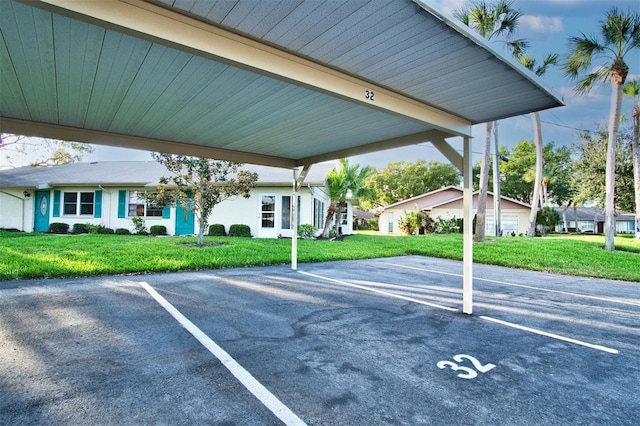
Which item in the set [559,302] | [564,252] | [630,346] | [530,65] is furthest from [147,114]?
[530,65]

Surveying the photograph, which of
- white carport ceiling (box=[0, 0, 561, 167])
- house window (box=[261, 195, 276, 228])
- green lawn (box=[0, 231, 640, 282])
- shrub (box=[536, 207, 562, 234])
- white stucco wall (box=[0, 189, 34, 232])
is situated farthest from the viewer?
shrub (box=[536, 207, 562, 234])

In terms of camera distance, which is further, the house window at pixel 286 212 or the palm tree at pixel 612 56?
the house window at pixel 286 212

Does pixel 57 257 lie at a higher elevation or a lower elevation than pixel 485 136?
lower

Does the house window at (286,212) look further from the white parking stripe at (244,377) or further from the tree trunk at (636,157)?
Result: the tree trunk at (636,157)

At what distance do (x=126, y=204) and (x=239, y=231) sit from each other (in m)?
6.31

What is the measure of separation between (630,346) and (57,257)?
11.1 metres

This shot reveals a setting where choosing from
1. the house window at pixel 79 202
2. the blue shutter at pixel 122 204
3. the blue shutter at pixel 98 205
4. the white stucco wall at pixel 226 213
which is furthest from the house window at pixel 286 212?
the house window at pixel 79 202

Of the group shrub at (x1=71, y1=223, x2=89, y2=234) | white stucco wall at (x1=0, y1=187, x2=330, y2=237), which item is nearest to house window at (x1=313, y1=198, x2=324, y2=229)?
white stucco wall at (x1=0, y1=187, x2=330, y2=237)

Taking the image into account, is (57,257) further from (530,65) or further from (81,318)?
(530,65)

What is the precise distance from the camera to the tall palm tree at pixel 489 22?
1495 centimetres

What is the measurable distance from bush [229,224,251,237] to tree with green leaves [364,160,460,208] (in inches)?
1183

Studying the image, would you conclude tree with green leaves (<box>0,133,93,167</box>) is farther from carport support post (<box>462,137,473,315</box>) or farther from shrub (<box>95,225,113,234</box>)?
carport support post (<box>462,137,473,315</box>)

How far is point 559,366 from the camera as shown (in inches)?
122

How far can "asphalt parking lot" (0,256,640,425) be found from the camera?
7.50ft
